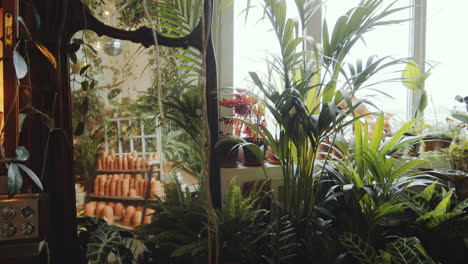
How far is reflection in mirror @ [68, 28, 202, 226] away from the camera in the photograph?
1366mm

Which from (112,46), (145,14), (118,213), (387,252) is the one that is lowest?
(387,252)

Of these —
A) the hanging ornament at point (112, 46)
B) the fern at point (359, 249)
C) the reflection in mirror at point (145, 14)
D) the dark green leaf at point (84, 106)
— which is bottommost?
the fern at point (359, 249)

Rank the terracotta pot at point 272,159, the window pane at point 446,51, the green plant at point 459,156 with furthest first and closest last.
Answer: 1. the window pane at point 446,51
2. the terracotta pot at point 272,159
3. the green plant at point 459,156

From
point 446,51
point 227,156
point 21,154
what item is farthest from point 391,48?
point 21,154

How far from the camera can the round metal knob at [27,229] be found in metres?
1.07

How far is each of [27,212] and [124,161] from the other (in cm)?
46

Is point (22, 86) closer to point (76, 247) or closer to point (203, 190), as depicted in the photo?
point (76, 247)

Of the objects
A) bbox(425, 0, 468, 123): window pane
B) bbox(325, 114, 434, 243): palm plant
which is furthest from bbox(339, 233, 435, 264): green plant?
bbox(425, 0, 468, 123): window pane

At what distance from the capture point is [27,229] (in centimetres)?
107

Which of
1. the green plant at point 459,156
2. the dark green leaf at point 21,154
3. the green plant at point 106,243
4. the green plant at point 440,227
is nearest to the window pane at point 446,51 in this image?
the green plant at point 459,156

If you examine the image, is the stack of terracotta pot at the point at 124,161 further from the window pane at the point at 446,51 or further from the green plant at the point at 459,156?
the window pane at the point at 446,51

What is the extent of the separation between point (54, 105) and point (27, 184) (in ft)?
1.16

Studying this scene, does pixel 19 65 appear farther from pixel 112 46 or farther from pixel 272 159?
pixel 272 159

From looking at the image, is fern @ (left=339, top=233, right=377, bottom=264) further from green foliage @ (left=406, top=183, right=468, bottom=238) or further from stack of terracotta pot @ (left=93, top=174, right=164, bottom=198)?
stack of terracotta pot @ (left=93, top=174, right=164, bottom=198)
